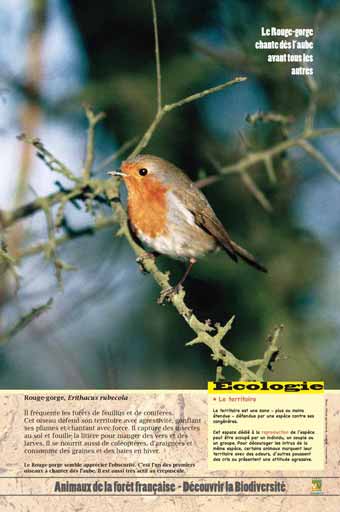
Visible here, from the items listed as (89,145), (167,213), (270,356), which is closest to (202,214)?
(167,213)

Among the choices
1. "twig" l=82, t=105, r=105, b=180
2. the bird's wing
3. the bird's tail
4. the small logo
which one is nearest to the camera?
"twig" l=82, t=105, r=105, b=180

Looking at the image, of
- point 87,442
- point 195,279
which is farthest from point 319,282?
point 87,442

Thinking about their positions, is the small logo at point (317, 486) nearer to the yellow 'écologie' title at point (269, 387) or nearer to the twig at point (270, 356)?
the yellow 'écologie' title at point (269, 387)

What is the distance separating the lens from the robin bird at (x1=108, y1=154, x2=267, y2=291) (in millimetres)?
3705

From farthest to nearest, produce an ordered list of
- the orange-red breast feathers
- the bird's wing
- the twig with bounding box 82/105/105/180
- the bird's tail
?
the bird's tail
the bird's wing
the orange-red breast feathers
the twig with bounding box 82/105/105/180

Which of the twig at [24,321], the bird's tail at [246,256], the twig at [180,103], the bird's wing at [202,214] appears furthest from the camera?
the bird's tail at [246,256]

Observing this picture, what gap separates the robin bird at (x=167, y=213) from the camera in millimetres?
3705

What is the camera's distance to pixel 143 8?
5348mm

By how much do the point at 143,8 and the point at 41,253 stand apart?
103 inches

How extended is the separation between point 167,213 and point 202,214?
24 cm

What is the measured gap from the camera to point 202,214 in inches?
156

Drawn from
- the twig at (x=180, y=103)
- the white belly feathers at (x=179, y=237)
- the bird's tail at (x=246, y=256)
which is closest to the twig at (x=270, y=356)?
the twig at (x=180, y=103)

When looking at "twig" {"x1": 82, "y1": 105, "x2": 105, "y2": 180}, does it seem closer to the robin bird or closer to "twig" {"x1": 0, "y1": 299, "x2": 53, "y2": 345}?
the robin bird

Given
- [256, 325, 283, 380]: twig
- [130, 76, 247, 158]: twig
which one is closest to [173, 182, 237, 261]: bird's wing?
[130, 76, 247, 158]: twig
